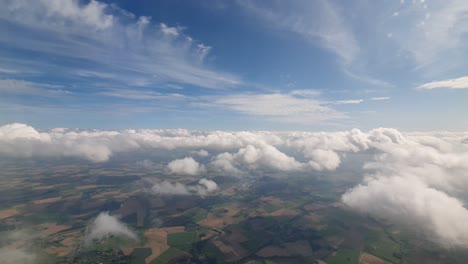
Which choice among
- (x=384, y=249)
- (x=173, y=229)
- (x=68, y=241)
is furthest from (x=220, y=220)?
(x=384, y=249)

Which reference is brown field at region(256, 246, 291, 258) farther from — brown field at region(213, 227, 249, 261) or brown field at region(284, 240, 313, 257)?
brown field at region(213, 227, 249, 261)

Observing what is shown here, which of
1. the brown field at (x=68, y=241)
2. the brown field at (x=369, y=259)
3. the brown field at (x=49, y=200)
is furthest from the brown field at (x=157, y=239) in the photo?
the brown field at (x=49, y=200)

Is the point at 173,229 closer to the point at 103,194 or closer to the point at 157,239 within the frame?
the point at 157,239

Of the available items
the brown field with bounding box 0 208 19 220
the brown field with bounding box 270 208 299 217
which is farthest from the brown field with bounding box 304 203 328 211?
the brown field with bounding box 0 208 19 220

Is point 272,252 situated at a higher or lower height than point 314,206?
higher

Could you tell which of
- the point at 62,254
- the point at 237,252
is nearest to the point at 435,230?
the point at 237,252

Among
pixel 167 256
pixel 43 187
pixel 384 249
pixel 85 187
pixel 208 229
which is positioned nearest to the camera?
pixel 167 256
